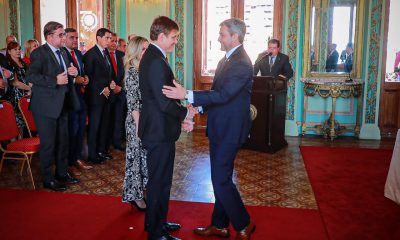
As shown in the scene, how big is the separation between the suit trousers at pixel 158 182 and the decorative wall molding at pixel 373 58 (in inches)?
234

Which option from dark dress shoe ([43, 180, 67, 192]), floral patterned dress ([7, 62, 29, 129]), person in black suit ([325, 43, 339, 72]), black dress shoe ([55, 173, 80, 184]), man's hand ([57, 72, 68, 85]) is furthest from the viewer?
person in black suit ([325, 43, 339, 72])

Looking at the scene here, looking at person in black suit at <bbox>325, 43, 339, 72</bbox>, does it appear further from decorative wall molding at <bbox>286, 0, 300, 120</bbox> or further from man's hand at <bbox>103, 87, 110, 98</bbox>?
man's hand at <bbox>103, 87, 110, 98</bbox>

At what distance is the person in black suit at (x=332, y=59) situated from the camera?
8.15 meters

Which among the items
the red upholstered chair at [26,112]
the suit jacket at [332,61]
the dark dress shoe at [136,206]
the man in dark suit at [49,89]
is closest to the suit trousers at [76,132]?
the red upholstered chair at [26,112]

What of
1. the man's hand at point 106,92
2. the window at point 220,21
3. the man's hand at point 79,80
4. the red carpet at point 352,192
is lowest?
the red carpet at point 352,192

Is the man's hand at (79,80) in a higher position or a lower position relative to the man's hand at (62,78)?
lower

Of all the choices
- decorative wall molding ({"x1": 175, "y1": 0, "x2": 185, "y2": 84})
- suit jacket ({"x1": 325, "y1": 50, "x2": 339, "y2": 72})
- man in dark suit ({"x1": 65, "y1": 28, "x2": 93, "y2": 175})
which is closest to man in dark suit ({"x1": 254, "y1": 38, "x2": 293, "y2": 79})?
suit jacket ({"x1": 325, "y1": 50, "x2": 339, "y2": 72})

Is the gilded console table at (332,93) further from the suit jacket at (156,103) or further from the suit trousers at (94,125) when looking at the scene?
the suit jacket at (156,103)

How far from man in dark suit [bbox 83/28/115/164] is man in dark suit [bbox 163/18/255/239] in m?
2.90

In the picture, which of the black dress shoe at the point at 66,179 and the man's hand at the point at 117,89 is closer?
the black dress shoe at the point at 66,179

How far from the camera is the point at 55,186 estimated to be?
15.6 feet

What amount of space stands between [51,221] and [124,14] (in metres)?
6.00

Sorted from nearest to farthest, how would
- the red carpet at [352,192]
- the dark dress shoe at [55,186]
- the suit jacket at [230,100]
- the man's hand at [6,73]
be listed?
the suit jacket at [230,100]
the red carpet at [352,192]
the dark dress shoe at [55,186]
the man's hand at [6,73]

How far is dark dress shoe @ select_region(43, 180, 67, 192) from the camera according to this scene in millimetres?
4738
